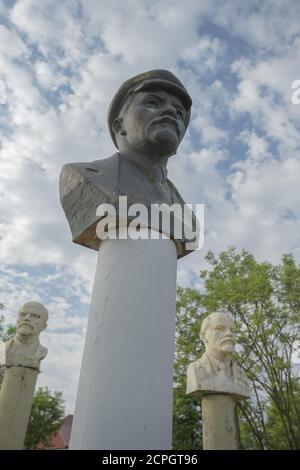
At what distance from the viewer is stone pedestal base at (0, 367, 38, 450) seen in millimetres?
4980

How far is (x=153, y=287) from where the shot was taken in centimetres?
262

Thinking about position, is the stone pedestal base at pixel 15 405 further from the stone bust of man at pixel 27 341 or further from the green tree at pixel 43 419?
the green tree at pixel 43 419

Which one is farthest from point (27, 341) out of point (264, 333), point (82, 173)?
point (264, 333)

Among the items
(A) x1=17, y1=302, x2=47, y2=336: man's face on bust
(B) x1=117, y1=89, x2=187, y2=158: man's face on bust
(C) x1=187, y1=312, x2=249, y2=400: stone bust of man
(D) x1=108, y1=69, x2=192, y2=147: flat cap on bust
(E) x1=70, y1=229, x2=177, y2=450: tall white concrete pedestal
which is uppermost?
(D) x1=108, y1=69, x2=192, y2=147: flat cap on bust

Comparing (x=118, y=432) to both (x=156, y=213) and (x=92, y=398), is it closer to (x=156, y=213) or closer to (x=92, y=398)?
(x=92, y=398)

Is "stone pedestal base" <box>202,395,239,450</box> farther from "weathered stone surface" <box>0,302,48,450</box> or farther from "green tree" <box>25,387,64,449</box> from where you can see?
"green tree" <box>25,387,64,449</box>

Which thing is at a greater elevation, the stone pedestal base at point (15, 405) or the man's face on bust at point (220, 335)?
the man's face on bust at point (220, 335)

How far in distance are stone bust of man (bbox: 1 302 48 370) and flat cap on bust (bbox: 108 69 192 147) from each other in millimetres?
3546

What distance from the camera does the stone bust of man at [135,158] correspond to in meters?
Answer: 3.01

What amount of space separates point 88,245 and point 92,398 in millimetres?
1223

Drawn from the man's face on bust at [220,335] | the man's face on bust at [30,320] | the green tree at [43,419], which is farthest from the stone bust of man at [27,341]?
the green tree at [43,419]

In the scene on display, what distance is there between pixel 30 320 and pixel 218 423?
10.3ft

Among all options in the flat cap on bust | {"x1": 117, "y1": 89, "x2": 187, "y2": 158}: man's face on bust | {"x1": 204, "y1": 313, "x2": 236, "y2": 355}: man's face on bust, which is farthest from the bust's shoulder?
{"x1": 204, "y1": 313, "x2": 236, "y2": 355}: man's face on bust
